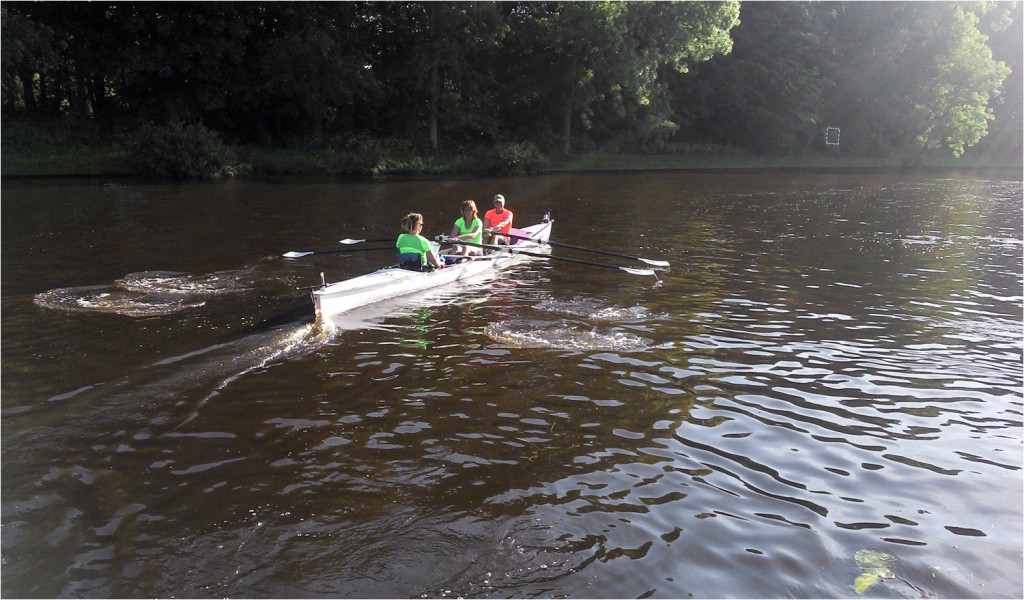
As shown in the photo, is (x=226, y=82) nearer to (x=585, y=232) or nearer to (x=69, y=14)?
(x=69, y=14)

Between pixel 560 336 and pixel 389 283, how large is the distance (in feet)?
10.2

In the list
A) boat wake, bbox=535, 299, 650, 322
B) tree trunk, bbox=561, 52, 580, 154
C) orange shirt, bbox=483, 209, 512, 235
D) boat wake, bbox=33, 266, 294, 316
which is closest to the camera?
boat wake, bbox=33, 266, 294, 316

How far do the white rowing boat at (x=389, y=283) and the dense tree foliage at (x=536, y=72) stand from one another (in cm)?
2854

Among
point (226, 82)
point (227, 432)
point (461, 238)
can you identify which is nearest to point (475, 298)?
point (461, 238)

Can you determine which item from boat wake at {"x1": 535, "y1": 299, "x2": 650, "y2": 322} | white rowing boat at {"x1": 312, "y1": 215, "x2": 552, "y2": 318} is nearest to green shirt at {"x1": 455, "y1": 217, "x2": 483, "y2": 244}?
white rowing boat at {"x1": 312, "y1": 215, "x2": 552, "y2": 318}

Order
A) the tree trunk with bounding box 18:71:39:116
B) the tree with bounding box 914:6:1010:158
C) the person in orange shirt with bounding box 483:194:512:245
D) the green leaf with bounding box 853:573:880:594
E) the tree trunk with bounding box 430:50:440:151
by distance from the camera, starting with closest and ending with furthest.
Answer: the green leaf with bounding box 853:573:880:594, the person in orange shirt with bounding box 483:194:512:245, the tree trunk with bounding box 18:71:39:116, the tree trunk with bounding box 430:50:440:151, the tree with bounding box 914:6:1010:158

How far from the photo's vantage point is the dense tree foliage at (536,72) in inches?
1548

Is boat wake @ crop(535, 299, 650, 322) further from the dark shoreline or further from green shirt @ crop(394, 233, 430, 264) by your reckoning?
the dark shoreline

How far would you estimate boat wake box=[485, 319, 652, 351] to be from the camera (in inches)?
376

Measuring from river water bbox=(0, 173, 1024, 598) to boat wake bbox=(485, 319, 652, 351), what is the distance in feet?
0.19

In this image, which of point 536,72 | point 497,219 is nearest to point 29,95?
point 536,72

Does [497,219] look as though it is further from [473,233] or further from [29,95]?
[29,95]

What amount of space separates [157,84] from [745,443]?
136ft

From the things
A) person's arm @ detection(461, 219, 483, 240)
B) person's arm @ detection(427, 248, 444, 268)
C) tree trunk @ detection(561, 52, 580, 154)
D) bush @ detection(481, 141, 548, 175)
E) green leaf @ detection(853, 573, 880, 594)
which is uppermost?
tree trunk @ detection(561, 52, 580, 154)
